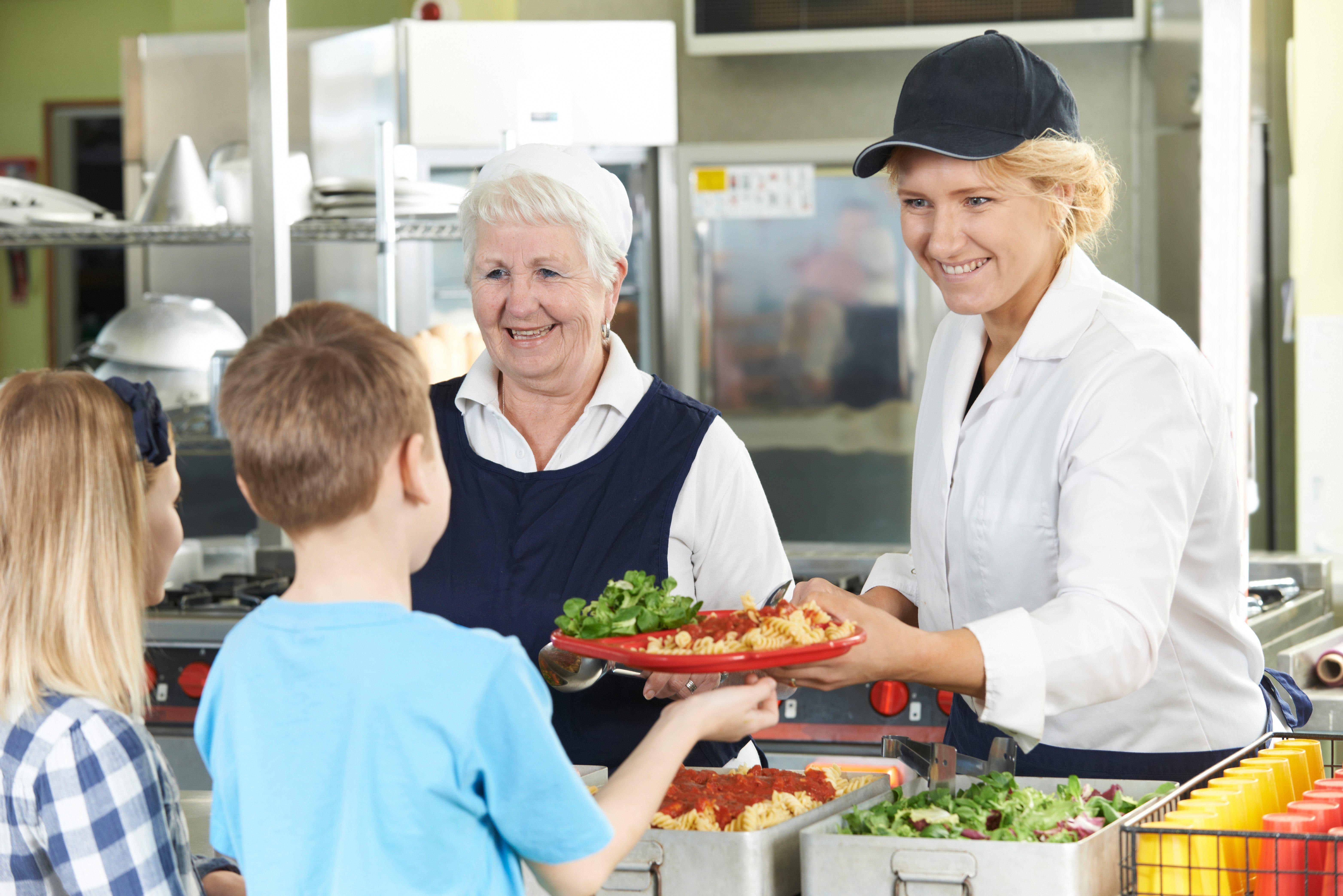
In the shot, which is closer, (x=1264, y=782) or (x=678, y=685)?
(x=1264, y=782)

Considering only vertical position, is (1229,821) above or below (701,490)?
below

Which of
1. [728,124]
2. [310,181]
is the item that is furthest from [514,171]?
[728,124]

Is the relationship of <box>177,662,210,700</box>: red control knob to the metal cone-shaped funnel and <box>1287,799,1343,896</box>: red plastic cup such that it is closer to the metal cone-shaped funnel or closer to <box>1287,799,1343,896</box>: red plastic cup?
the metal cone-shaped funnel

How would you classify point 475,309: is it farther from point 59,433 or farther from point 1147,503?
point 1147,503

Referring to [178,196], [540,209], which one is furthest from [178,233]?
[540,209]

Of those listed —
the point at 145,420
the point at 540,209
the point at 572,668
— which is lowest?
the point at 572,668

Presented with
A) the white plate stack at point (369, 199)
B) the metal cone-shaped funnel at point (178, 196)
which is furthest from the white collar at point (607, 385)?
the metal cone-shaped funnel at point (178, 196)

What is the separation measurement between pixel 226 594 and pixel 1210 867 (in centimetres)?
211

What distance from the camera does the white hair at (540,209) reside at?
1.68 metres

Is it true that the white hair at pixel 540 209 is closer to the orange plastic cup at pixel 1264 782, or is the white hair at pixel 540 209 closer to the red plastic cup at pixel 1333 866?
the orange plastic cup at pixel 1264 782

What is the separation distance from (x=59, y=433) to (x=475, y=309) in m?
0.61

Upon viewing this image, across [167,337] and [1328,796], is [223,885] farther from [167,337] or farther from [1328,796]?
[167,337]

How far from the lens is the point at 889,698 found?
8.07 feet

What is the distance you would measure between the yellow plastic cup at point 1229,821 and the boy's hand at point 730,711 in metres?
0.36
